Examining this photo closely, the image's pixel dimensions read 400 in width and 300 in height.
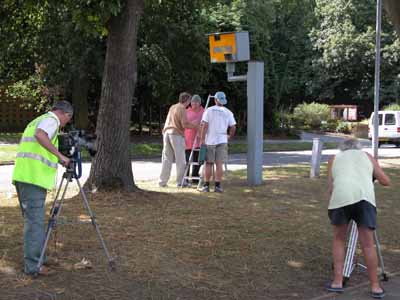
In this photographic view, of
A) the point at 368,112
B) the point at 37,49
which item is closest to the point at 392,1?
the point at 37,49

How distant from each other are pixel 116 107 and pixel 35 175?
14.2ft

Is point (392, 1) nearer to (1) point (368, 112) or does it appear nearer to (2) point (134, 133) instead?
(2) point (134, 133)

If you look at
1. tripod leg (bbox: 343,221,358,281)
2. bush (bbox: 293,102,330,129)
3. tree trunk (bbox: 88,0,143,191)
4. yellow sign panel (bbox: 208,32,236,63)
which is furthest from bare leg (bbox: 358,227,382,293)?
bush (bbox: 293,102,330,129)

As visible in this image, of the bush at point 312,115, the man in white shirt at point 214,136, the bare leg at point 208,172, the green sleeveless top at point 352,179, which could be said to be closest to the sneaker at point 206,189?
the man in white shirt at point 214,136

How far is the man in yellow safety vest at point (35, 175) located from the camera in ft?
18.4

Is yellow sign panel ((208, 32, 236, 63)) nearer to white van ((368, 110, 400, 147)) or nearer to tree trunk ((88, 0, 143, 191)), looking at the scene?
tree trunk ((88, 0, 143, 191))

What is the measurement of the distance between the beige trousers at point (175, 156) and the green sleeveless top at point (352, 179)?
634 centimetres

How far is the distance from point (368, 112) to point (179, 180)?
1750 inches

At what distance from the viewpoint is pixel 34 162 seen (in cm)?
566

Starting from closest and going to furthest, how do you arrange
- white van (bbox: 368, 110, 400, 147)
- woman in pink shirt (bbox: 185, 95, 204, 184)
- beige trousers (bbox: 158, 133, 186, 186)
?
1. beige trousers (bbox: 158, 133, 186, 186)
2. woman in pink shirt (bbox: 185, 95, 204, 184)
3. white van (bbox: 368, 110, 400, 147)

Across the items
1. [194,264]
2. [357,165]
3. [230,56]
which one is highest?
[230,56]

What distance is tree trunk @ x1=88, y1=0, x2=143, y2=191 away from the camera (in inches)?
388

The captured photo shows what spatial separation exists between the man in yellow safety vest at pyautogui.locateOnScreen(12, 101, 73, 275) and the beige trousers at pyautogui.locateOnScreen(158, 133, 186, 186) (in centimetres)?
618

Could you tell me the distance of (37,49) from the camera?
83.9ft
